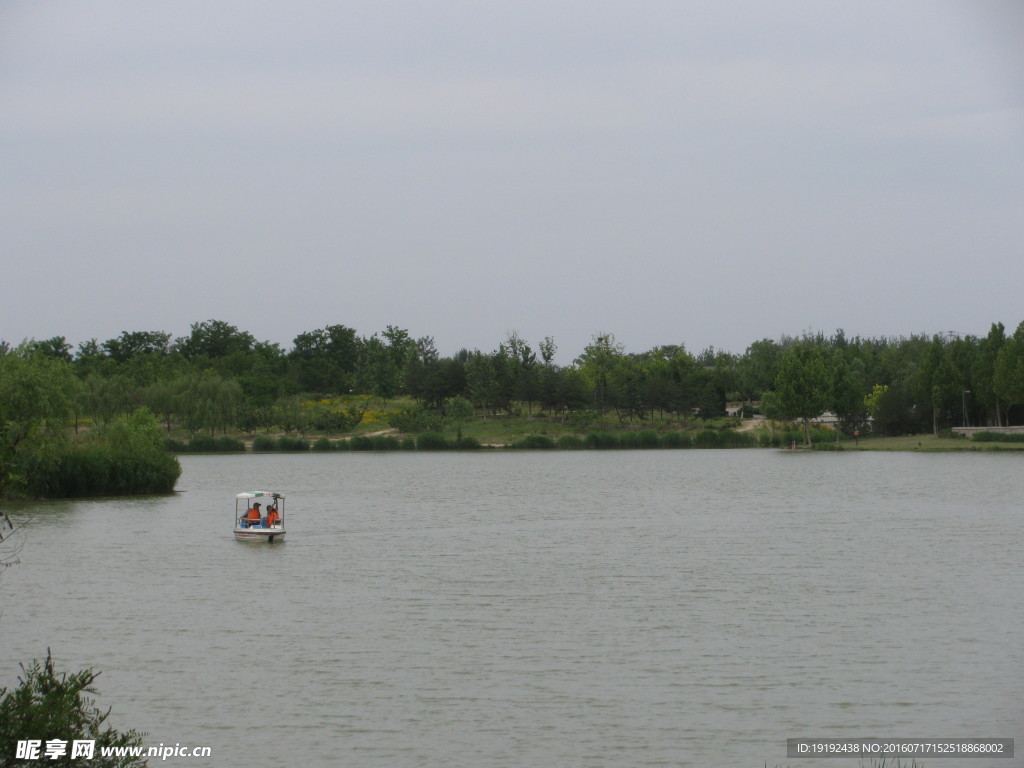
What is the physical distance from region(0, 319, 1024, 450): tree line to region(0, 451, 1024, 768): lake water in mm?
60618

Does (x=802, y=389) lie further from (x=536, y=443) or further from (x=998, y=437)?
(x=536, y=443)

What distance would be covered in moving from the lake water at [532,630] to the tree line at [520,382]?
6062 centimetres

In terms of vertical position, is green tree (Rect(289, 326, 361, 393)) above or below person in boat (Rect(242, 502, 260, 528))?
above

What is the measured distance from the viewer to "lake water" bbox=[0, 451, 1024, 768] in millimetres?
15750

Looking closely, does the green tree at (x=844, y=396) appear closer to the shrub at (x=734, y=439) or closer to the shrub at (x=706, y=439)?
the shrub at (x=734, y=439)

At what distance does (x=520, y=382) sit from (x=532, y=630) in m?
102

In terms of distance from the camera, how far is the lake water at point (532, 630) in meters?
15.8

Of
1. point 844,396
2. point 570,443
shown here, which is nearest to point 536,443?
Result: point 570,443

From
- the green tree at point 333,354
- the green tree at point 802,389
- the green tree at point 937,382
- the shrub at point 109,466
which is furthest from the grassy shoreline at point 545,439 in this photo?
the shrub at point 109,466

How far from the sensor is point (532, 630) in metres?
22.1

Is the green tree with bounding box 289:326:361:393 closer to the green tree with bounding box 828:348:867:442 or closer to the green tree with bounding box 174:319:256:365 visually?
the green tree with bounding box 174:319:256:365

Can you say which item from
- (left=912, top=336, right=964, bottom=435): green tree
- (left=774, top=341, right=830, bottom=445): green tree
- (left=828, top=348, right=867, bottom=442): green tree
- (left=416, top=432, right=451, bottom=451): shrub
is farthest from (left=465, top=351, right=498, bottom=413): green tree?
(left=912, top=336, right=964, bottom=435): green tree

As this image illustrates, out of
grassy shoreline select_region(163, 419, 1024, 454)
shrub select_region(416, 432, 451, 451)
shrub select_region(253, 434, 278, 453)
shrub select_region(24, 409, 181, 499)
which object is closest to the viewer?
shrub select_region(24, 409, 181, 499)

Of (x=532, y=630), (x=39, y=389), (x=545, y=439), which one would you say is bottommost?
(x=532, y=630)
